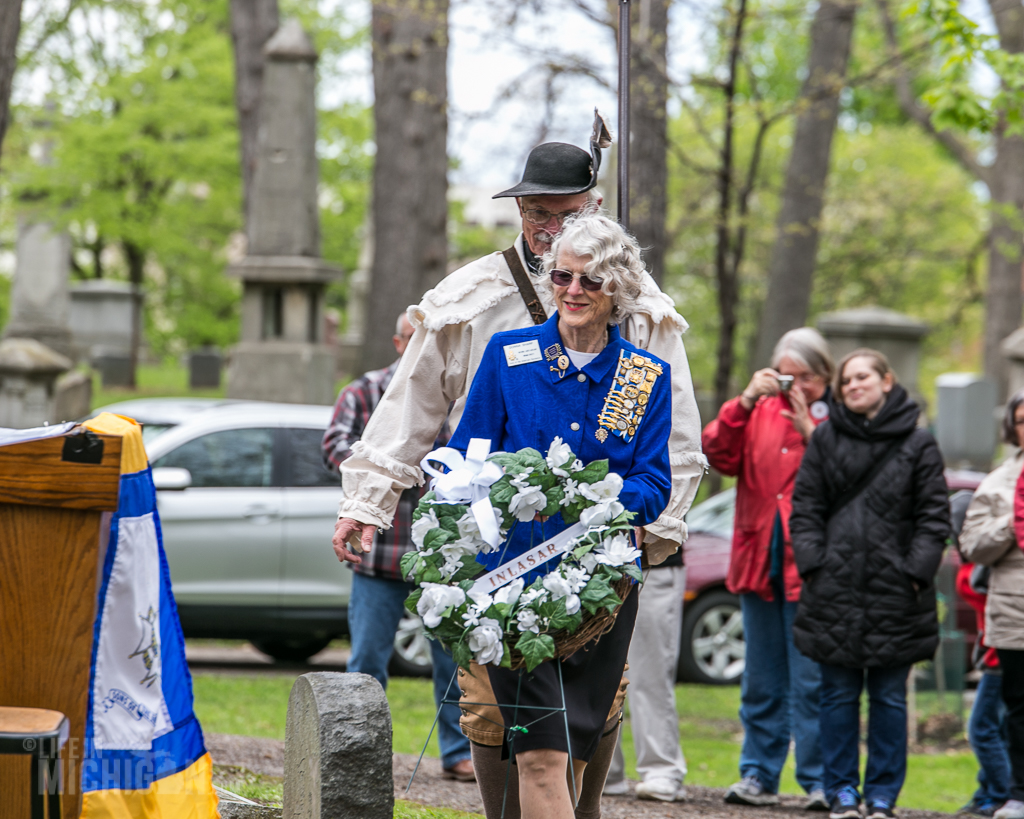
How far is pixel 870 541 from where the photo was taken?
5.40 m

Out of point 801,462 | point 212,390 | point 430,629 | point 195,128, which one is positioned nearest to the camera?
point 430,629

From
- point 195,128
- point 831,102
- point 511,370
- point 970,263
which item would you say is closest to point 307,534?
point 511,370

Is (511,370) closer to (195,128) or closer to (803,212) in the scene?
(803,212)

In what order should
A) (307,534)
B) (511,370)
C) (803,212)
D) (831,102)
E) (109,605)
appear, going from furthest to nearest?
(803,212) → (831,102) → (307,534) → (109,605) → (511,370)

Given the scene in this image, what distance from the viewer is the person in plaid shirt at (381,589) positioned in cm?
557

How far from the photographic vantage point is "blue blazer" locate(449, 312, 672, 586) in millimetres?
3363

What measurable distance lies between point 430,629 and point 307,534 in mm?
5668

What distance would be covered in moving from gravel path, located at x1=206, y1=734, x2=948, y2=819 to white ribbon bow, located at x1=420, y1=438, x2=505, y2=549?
2186 millimetres

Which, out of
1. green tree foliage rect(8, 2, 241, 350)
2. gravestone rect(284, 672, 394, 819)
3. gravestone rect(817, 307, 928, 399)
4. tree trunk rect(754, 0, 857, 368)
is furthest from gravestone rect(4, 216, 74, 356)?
gravestone rect(284, 672, 394, 819)

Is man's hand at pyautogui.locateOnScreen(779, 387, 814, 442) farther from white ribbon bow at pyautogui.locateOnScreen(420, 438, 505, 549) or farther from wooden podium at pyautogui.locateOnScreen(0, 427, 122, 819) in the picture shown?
wooden podium at pyautogui.locateOnScreen(0, 427, 122, 819)

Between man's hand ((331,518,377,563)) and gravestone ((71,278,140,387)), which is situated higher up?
gravestone ((71,278,140,387))

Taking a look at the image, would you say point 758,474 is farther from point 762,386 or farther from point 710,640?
point 710,640

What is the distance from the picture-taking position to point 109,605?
3699 millimetres

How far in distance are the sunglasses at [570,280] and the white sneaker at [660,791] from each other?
2989mm
